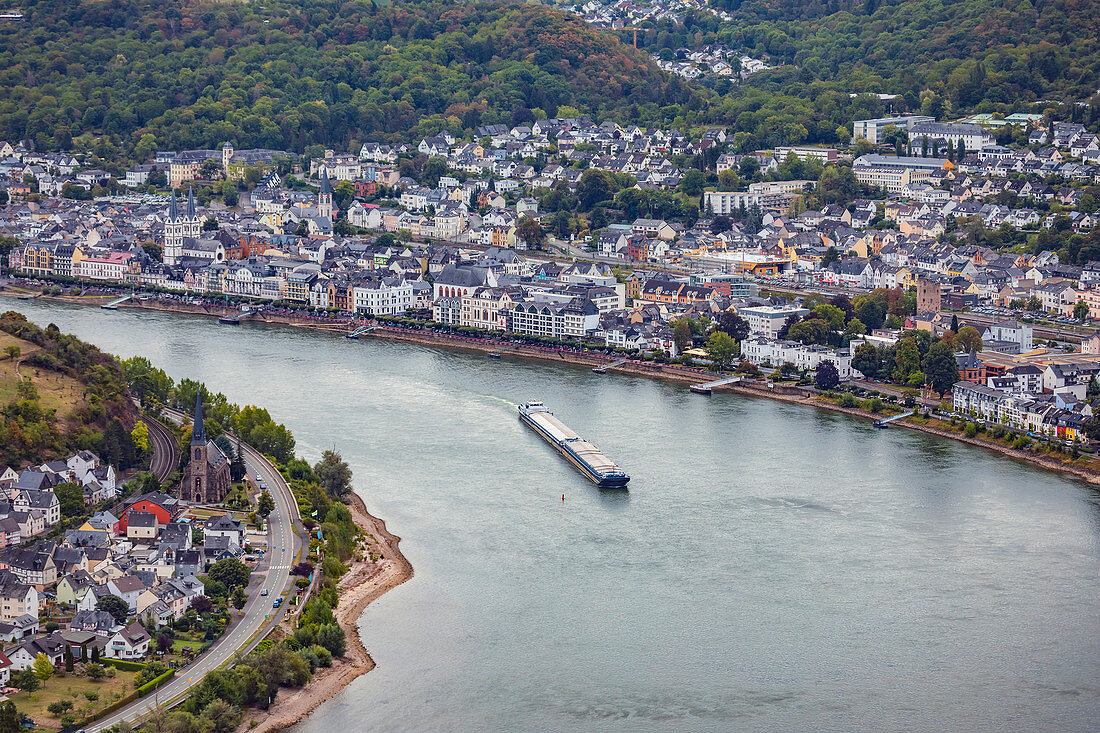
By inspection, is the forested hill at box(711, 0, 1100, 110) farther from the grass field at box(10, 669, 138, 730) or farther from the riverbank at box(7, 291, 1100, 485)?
the grass field at box(10, 669, 138, 730)

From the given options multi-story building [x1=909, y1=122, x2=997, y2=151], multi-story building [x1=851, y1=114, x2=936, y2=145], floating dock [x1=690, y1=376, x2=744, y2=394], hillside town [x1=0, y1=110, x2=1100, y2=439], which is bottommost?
floating dock [x1=690, y1=376, x2=744, y2=394]

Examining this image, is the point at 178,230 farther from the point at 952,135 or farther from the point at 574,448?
the point at 952,135

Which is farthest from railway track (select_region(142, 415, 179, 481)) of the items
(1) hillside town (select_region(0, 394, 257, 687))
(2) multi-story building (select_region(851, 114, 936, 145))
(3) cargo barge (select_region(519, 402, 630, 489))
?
(2) multi-story building (select_region(851, 114, 936, 145))

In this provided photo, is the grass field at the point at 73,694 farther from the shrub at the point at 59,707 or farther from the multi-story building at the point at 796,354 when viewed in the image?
the multi-story building at the point at 796,354

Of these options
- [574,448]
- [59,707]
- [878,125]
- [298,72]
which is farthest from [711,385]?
[298,72]

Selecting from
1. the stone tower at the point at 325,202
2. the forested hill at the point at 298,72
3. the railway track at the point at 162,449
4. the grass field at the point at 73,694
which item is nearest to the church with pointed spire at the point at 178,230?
the stone tower at the point at 325,202

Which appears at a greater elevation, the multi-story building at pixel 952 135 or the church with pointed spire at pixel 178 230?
the multi-story building at pixel 952 135
